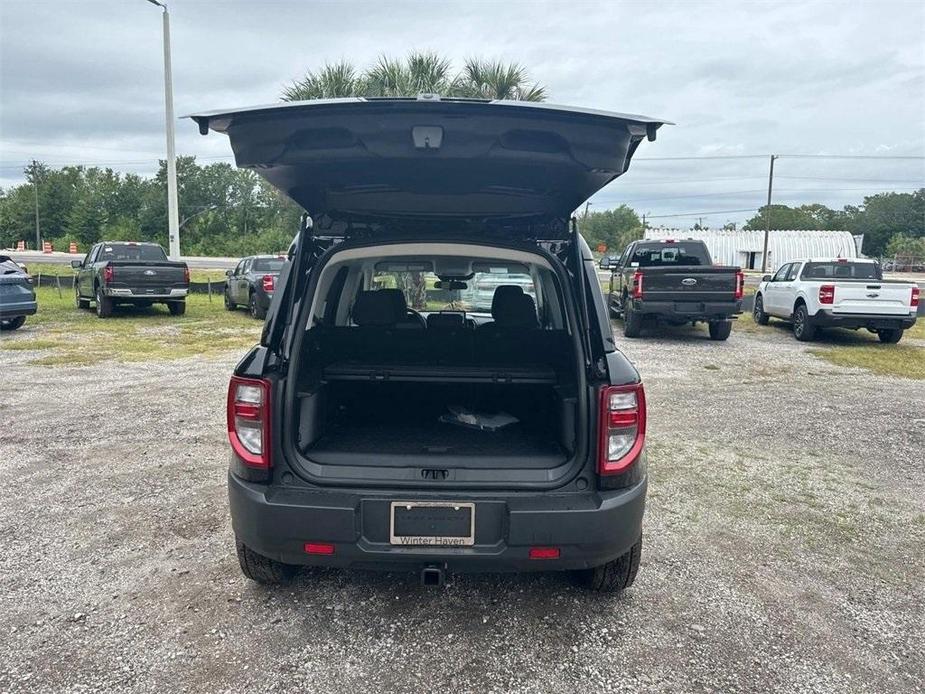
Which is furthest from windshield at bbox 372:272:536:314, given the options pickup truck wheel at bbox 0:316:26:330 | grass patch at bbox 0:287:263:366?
pickup truck wheel at bbox 0:316:26:330

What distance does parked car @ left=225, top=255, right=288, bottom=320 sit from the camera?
14172 mm

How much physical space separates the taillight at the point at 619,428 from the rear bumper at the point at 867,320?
35.4 feet

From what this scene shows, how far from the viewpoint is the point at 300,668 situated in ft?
8.23

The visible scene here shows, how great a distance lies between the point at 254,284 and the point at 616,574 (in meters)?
13.1

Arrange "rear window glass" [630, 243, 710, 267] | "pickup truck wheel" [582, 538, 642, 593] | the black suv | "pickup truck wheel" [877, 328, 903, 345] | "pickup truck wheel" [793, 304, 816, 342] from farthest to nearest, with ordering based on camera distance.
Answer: "rear window glass" [630, 243, 710, 267] < "pickup truck wheel" [793, 304, 816, 342] < "pickup truck wheel" [877, 328, 903, 345] < "pickup truck wheel" [582, 538, 642, 593] < the black suv

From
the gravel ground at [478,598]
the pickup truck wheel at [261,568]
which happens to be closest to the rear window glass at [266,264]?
the gravel ground at [478,598]

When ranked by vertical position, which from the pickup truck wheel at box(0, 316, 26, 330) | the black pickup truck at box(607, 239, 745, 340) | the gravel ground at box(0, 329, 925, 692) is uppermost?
the black pickup truck at box(607, 239, 745, 340)

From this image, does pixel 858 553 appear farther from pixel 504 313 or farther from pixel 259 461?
pixel 259 461

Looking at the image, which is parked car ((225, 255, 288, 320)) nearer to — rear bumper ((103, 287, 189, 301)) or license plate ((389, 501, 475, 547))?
rear bumper ((103, 287, 189, 301))

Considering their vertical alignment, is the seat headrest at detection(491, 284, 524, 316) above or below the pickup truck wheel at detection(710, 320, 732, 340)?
above

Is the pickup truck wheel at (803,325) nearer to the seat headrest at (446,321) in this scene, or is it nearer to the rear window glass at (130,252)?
the seat headrest at (446,321)

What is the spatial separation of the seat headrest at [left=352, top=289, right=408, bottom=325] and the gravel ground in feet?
4.52

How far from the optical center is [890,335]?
12.0m

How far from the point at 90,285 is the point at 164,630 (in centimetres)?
1441
